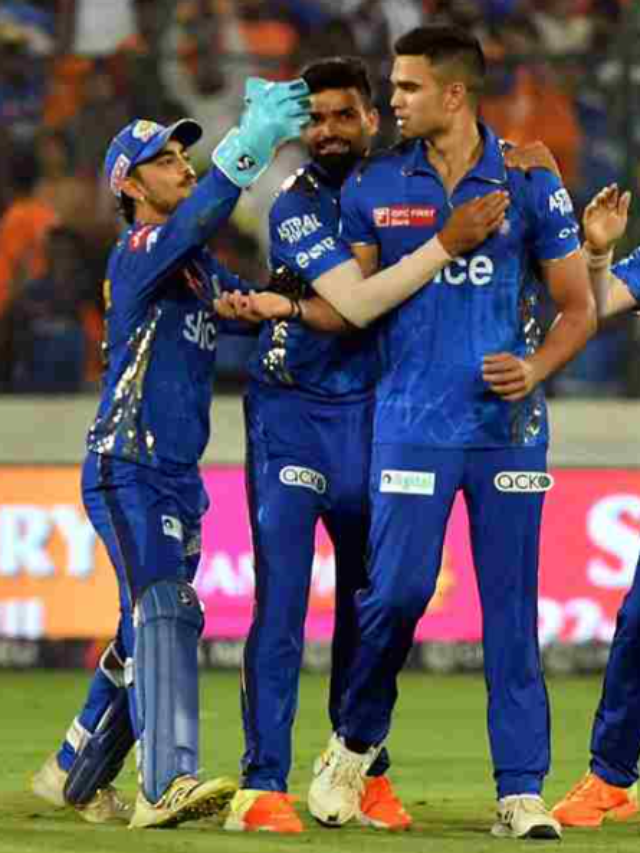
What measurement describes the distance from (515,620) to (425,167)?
1319mm

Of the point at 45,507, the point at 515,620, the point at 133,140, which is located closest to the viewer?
the point at 515,620

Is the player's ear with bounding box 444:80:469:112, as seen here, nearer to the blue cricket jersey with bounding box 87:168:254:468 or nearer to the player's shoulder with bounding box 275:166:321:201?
the player's shoulder with bounding box 275:166:321:201

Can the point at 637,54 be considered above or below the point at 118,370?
above

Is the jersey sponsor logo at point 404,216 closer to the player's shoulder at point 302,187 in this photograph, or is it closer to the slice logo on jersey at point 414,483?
the player's shoulder at point 302,187

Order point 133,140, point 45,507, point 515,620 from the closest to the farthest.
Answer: point 515,620
point 133,140
point 45,507

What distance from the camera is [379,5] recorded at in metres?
13.1

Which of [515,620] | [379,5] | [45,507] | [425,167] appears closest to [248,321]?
[425,167]

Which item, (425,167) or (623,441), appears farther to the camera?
(623,441)

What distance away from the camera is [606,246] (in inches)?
275

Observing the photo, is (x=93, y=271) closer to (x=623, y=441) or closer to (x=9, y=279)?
(x=9, y=279)

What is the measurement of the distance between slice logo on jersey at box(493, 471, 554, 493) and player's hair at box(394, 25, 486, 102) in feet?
3.61

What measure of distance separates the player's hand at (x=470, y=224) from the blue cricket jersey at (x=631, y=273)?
873 millimetres

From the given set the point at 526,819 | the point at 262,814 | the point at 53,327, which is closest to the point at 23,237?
the point at 53,327

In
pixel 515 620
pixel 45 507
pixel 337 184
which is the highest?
pixel 337 184
